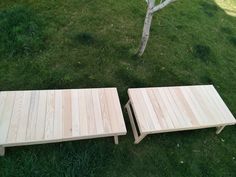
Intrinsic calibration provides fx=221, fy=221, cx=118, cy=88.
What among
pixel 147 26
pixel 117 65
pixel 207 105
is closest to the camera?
pixel 207 105

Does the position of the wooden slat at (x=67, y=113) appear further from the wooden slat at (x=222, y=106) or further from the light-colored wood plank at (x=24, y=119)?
the wooden slat at (x=222, y=106)

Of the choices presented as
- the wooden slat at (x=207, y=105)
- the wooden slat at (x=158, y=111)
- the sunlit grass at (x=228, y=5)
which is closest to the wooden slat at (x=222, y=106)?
the wooden slat at (x=207, y=105)

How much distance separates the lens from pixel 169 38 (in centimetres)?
540

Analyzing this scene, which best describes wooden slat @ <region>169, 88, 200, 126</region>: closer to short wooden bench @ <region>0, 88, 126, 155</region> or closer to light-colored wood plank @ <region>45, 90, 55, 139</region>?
short wooden bench @ <region>0, 88, 126, 155</region>

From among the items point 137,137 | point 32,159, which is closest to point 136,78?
point 137,137

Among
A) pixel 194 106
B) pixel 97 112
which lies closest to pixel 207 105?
pixel 194 106

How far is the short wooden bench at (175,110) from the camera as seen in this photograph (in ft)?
10.6

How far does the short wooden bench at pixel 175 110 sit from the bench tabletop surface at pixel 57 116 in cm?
36

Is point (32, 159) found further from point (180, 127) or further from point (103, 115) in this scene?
point (180, 127)

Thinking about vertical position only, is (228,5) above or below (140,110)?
above

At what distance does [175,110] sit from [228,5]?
18.8 ft

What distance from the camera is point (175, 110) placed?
3.46m

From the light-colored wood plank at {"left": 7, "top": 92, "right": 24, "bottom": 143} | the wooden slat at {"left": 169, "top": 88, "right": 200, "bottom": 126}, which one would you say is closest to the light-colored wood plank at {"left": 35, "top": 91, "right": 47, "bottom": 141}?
the light-colored wood plank at {"left": 7, "top": 92, "right": 24, "bottom": 143}

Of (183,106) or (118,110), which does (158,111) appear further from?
(118,110)
